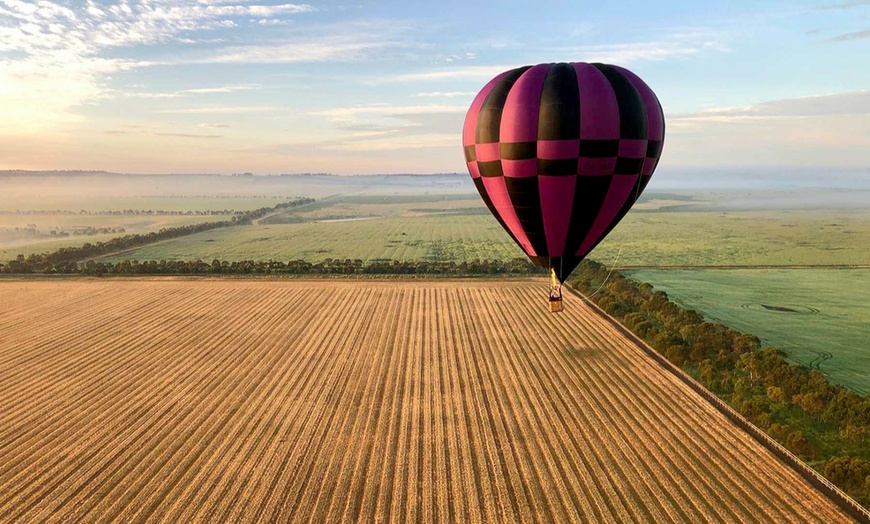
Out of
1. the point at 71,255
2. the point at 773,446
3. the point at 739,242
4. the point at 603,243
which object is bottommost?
the point at 773,446

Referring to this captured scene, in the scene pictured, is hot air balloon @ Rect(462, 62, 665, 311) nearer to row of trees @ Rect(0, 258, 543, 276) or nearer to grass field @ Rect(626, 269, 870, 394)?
grass field @ Rect(626, 269, 870, 394)

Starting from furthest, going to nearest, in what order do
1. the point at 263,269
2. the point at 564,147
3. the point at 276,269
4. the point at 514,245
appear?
the point at 514,245
the point at 276,269
the point at 263,269
the point at 564,147

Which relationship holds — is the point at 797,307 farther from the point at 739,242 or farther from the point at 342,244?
the point at 342,244

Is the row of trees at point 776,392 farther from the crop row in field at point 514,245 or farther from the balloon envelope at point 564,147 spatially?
the crop row in field at point 514,245

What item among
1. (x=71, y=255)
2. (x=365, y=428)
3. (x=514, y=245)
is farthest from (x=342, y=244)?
(x=365, y=428)

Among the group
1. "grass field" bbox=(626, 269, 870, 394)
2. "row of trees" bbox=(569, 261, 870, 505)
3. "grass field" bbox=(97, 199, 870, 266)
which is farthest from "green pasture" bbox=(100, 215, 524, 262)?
"row of trees" bbox=(569, 261, 870, 505)

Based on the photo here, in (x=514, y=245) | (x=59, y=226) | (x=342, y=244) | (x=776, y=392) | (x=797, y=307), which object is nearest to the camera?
(x=776, y=392)
